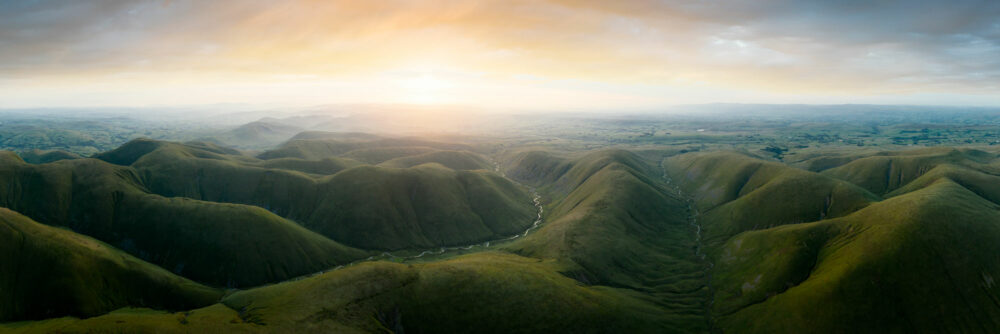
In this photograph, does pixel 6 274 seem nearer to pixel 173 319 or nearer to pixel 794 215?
pixel 173 319

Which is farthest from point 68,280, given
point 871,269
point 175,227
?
point 871,269

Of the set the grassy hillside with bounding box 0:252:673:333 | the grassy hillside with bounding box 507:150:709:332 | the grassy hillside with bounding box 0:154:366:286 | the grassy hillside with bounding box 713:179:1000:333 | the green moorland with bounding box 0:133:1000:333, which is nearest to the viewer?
the grassy hillside with bounding box 0:252:673:333

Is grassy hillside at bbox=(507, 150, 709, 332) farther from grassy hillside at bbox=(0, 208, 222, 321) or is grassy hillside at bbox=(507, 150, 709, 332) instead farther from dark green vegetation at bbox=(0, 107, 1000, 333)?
grassy hillside at bbox=(0, 208, 222, 321)

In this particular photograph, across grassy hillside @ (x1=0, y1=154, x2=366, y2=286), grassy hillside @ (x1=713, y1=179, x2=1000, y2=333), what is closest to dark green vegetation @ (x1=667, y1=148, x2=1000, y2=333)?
grassy hillside @ (x1=713, y1=179, x2=1000, y2=333)

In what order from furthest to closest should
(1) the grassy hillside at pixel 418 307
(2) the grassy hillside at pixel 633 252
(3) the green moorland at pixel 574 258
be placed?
(2) the grassy hillside at pixel 633 252 → (3) the green moorland at pixel 574 258 → (1) the grassy hillside at pixel 418 307

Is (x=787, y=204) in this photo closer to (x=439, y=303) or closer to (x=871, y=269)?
(x=871, y=269)

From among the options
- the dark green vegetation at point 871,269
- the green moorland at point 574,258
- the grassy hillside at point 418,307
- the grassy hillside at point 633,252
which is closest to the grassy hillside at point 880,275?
the dark green vegetation at point 871,269

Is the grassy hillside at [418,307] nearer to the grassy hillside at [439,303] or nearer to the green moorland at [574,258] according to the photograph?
the grassy hillside at [439,303]
